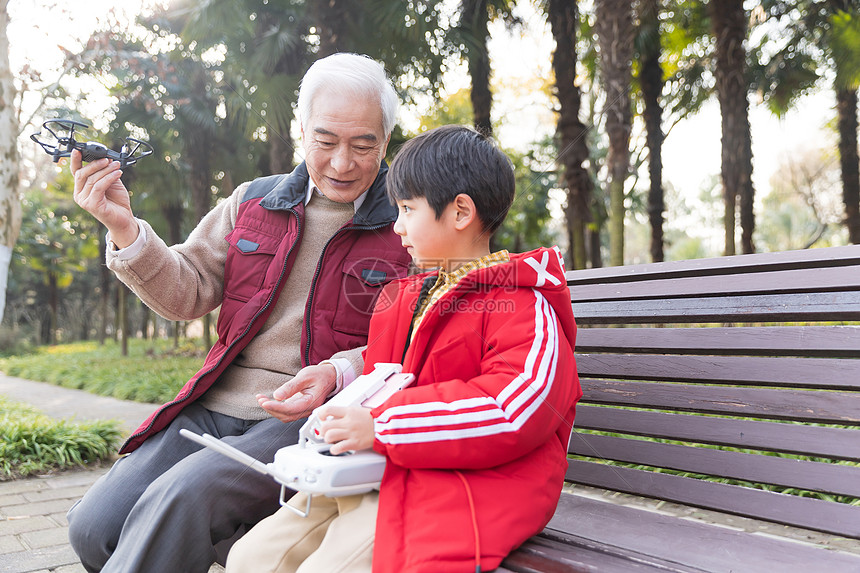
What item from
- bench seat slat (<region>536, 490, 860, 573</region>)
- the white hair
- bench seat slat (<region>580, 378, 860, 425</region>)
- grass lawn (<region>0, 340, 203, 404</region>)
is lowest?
grass lawn (<region>0, 340, 203, 404</region>)

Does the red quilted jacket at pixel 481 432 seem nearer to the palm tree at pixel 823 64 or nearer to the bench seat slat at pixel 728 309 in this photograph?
the bench seat slat at pixel 728 309

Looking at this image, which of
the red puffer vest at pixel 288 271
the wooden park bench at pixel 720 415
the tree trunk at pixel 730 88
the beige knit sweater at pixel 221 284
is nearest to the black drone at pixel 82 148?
the beige knit sweater at pixel 221 284

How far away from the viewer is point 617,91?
652 cm

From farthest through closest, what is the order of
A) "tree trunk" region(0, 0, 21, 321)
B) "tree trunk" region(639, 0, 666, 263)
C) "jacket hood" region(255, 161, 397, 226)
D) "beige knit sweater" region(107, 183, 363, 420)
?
"tree trunk" region(639, 0, 666, 263)
"tree trunk" region(0, 0, 21, 321)
"jacket hood" region(255, 161, 397, 226)
"beige knit sweater" region(107, 183, 363, 420)

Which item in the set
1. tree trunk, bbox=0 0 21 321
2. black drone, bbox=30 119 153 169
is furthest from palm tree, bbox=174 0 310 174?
black drone, bbox=30 119 153 169

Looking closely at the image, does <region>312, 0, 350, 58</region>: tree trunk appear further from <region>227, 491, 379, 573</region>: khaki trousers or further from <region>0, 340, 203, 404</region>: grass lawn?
<region>227, 491, 379, 573</region>: khaki trousers

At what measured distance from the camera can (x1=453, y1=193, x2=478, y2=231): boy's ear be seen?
4.88ft

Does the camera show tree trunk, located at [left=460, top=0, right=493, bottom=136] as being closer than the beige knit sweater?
No

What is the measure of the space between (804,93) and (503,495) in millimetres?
14398

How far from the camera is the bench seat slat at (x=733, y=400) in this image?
150cm

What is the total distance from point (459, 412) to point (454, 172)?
57cm

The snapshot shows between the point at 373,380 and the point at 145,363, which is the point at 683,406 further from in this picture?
the point at 145,363

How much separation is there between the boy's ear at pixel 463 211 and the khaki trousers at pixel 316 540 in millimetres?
629

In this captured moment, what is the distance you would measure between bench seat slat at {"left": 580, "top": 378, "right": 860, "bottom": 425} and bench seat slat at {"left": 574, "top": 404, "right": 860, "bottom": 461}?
26mm
